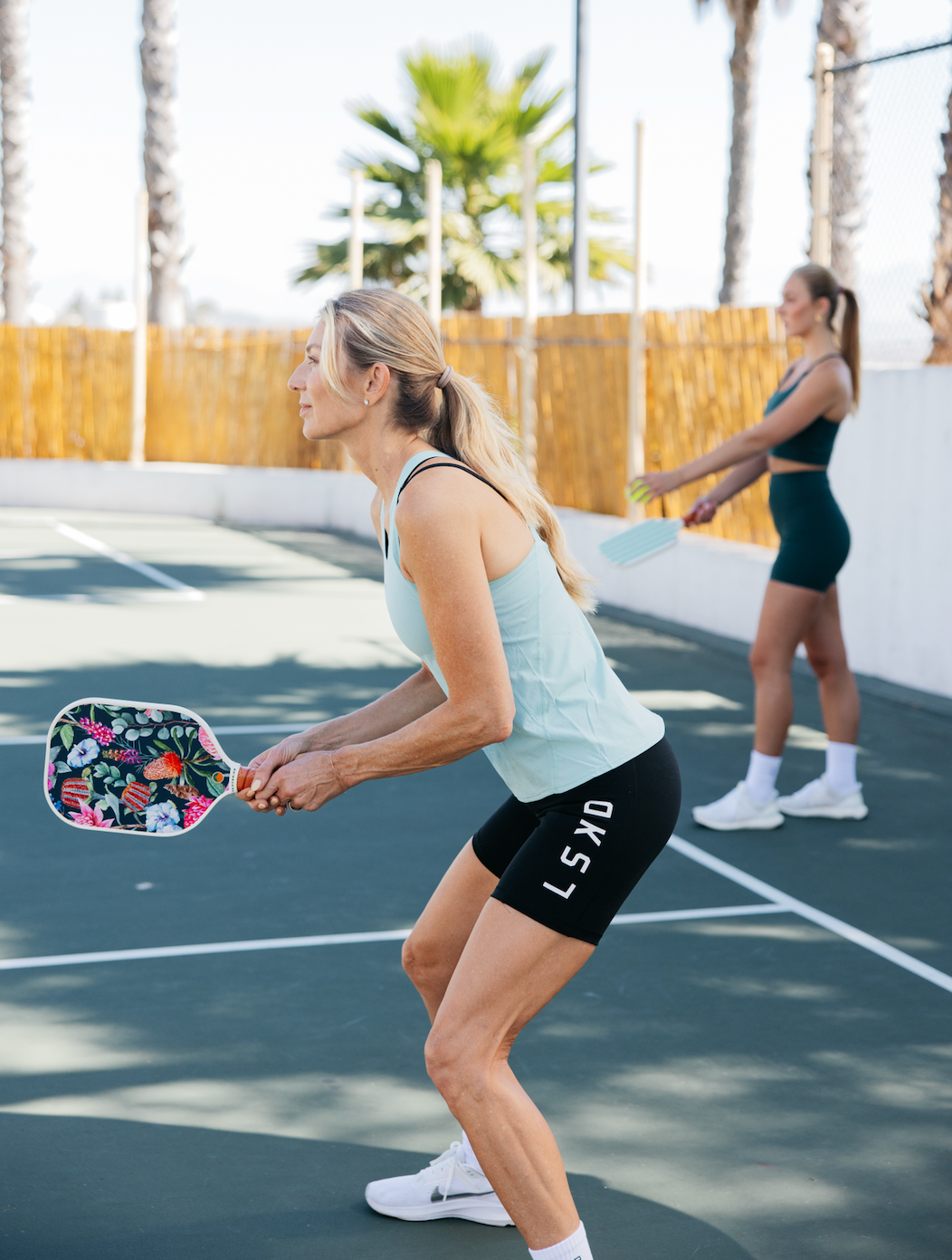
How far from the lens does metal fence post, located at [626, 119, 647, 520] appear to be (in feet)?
40.4

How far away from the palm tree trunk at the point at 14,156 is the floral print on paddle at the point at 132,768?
964 inches

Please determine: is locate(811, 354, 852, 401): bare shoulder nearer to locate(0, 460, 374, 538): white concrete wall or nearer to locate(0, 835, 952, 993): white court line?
locate(0, 835, 952, 993): white court line

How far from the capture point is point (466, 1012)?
101 inches

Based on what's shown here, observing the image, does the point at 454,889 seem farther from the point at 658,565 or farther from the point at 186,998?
the point at 658,565

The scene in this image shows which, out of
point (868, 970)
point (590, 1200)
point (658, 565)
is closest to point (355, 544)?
point (658, 565)

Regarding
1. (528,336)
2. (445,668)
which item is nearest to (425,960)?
(445,668)

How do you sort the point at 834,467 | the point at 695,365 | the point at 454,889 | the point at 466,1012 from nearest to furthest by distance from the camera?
the point at 466,1012
the point at 454,889
the point at 834,467
the point at 695,365

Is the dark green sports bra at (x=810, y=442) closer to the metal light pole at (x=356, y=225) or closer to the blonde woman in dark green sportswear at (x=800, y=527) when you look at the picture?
the blonde woman in dark green sportswear at (x=800, y=527)

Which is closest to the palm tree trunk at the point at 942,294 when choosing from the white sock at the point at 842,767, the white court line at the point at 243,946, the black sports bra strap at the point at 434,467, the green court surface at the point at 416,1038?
the green court surface at the point at 416,1038

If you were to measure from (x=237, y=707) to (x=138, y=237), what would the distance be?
14.8m

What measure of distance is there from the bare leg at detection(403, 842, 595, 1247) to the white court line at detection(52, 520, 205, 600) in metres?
10.0

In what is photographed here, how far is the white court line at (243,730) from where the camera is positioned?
7.45m

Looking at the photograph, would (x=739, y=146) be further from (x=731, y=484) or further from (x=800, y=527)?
(x=800, y=527)

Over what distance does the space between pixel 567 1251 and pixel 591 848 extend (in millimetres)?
689
